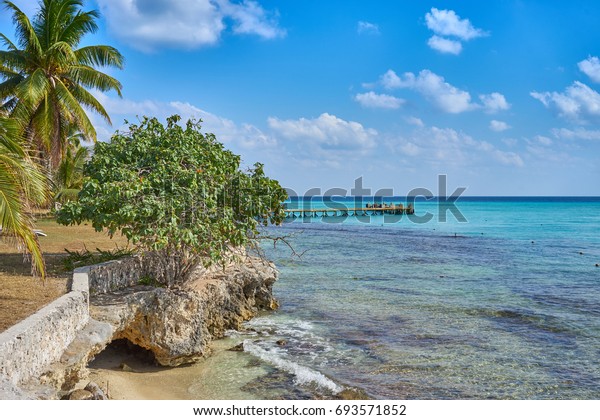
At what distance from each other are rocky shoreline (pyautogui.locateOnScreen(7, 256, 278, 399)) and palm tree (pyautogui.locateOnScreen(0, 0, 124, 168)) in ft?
35.4

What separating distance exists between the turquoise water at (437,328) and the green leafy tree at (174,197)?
206 centimetres

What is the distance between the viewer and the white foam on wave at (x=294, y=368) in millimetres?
11516

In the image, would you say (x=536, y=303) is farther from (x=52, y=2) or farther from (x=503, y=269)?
(x=52, y=2)

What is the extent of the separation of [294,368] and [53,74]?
17128 mm

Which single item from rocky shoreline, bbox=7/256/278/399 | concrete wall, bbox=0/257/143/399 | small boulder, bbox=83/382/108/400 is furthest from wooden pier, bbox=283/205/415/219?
small boulder, bbox=83/382/108/400

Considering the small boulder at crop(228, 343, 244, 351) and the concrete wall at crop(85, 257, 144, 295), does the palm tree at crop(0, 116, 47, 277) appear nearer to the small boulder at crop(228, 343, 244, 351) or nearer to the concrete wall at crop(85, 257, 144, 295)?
the concrete wall at crop(85, 257, 144, 295)

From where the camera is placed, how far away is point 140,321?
11797mm

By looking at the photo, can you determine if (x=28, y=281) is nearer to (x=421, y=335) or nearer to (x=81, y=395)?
(x=81, y=395)

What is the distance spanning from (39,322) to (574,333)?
15.0 m

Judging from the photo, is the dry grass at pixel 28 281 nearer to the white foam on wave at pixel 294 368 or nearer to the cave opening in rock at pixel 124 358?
the cave opening in rock at pixel 124 358

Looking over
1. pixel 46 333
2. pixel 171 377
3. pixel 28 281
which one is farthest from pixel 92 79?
pixel 46 333

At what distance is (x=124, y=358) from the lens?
12.3m

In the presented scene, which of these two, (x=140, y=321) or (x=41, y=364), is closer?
(x=41, y=364)

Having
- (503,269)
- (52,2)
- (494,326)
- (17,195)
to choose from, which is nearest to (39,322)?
(17,195)
